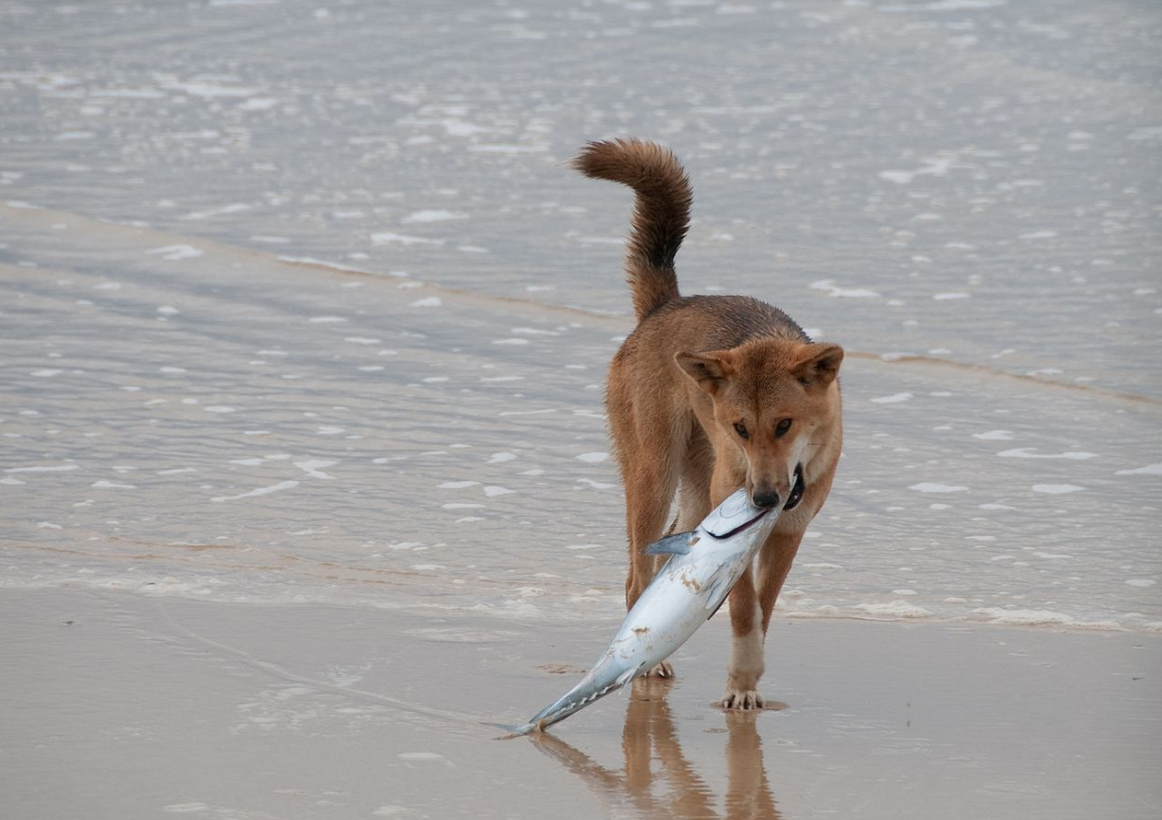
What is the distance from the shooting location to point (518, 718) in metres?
4.72

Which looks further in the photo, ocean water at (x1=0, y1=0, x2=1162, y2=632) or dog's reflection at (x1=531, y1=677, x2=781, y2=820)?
ocean water at (x1=0, y1=0, x2=1162, y2=632)

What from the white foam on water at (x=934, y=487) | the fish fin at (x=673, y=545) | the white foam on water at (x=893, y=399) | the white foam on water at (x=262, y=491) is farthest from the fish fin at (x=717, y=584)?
the white foam on water at (x=893, y=399)

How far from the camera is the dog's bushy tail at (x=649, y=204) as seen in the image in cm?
596

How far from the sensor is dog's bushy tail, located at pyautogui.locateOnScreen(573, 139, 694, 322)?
19.5 ft

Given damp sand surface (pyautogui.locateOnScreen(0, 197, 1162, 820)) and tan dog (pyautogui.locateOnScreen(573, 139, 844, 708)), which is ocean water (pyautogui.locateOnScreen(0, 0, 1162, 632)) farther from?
tan dog (pyautogui.locateOnScreen(573, 139, 844, 708))

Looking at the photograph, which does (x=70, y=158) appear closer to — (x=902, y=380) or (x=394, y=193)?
(x=394, y=193)

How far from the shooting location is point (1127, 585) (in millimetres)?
6016

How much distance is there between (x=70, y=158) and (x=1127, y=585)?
474 inches

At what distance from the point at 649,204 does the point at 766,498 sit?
174 centimetres

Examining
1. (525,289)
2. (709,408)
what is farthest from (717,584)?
(525,289)

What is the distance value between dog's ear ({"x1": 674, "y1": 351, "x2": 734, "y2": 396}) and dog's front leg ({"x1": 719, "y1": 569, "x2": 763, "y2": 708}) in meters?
0.58

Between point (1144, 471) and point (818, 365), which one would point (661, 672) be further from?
point (1144, 471)

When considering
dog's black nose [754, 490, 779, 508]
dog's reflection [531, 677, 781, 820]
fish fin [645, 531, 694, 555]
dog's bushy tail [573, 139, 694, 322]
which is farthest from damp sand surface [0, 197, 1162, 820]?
dog's bushy tail [573, 139, 694, 322]

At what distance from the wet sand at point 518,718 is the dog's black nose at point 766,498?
616mm
